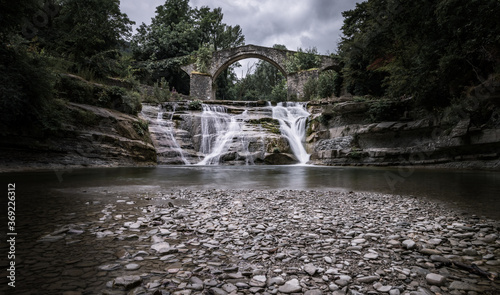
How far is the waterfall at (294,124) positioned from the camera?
1468 cm

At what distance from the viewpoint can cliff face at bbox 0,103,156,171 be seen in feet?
26.1

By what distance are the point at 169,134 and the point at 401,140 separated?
1195cm

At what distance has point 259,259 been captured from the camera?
179 cm

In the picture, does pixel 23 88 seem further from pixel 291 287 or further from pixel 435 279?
pixel 435 279

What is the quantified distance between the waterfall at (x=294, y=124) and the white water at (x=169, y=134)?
619 cm

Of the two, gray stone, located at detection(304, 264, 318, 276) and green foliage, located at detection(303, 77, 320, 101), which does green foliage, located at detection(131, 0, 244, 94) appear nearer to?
green foliage, located at detection(303, 77, 320, 101)

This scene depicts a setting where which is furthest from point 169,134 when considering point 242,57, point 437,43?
point 242,57

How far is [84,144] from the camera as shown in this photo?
9.84 metres

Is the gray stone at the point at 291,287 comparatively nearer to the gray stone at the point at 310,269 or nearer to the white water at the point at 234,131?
the gray stone at the point at 310,269

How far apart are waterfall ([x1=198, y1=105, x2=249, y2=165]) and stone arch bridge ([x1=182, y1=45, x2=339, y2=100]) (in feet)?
34.2

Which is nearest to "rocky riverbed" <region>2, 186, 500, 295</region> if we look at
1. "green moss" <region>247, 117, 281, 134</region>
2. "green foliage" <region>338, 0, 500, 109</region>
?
"green foliage" <region>338, 0, 500, 109</region>

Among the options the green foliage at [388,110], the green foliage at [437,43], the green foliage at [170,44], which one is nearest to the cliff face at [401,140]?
the green foliage at [388,110]

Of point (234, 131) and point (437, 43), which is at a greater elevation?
point (437, 43)

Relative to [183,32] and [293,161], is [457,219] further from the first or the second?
[183,32]
